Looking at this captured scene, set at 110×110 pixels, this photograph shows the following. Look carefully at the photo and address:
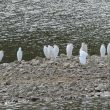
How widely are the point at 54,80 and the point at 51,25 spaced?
84.4 ft

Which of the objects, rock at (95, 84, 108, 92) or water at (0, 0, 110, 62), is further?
water at (0, 0, 110, 62)

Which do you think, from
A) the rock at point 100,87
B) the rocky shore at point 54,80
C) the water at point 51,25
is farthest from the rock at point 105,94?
the water at point 51,25

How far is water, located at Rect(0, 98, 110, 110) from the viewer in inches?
795

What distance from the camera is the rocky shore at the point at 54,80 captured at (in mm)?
22344

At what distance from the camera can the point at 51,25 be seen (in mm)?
50625

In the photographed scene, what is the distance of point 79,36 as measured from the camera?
43.7 metres

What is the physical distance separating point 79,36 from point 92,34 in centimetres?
141

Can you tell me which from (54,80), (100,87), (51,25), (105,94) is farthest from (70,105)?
(51,25)

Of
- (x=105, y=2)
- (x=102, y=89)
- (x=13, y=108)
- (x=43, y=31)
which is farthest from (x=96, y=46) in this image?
(x=105, y=2)

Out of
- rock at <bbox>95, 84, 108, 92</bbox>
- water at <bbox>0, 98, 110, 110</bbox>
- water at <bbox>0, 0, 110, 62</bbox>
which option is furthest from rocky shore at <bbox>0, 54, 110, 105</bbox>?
water at <bbox>0, 0, 110, 62</bbox>

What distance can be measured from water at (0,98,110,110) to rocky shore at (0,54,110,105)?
60 cm

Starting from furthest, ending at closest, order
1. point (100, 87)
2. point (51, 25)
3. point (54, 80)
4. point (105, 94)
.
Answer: point (51, 25)
point (54, 80)
point (100, 87)
point (105, 94)

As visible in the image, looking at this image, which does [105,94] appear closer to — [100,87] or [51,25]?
[100,87]

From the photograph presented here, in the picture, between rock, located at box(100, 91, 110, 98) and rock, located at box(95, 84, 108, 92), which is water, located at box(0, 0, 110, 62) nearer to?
rock, located at box(95, 84, 108, 92)
